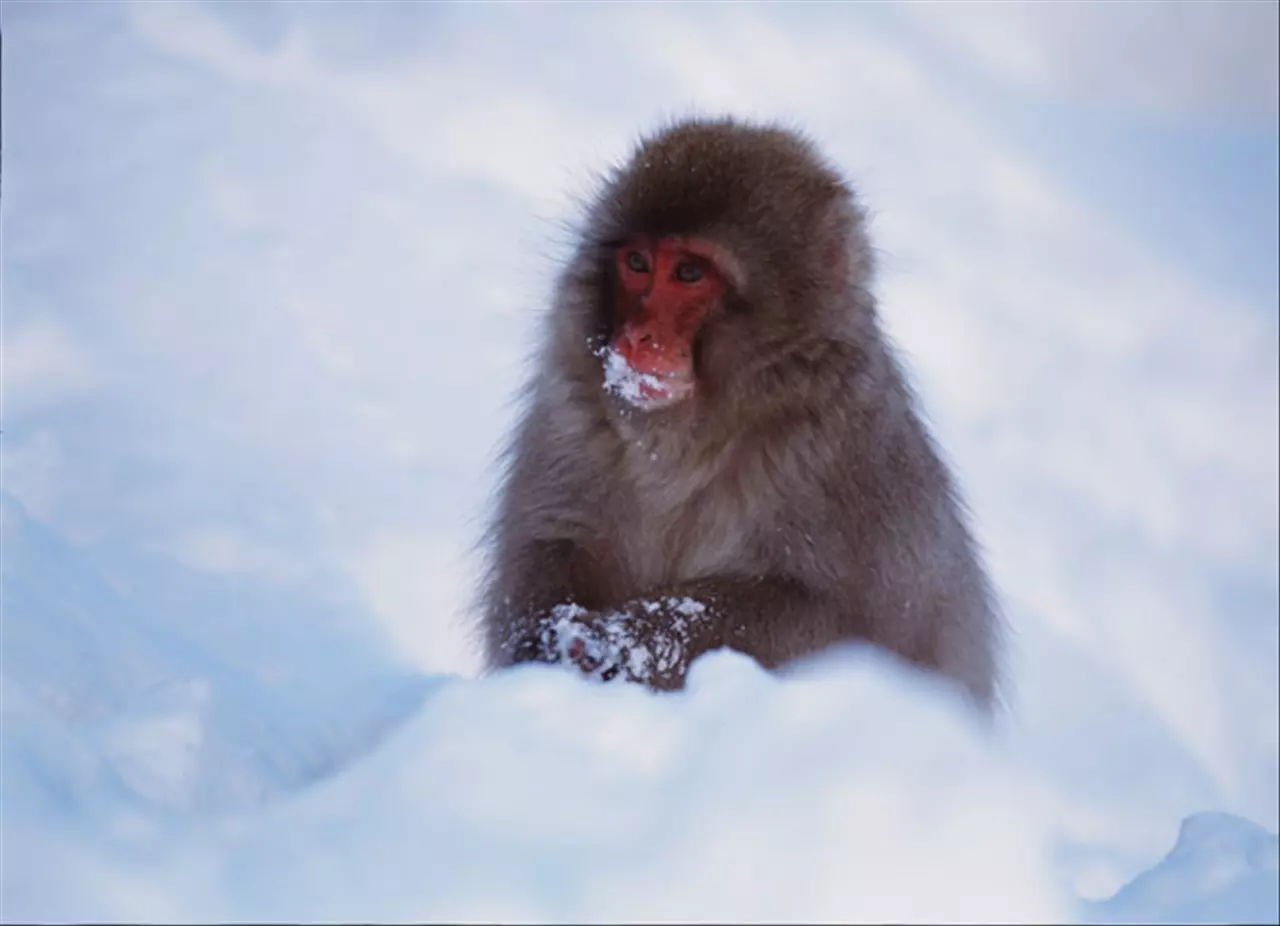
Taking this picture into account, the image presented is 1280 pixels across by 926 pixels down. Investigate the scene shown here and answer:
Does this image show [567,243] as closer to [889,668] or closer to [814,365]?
[814,365]

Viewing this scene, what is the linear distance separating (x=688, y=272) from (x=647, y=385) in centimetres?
30

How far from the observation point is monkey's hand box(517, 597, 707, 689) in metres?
3.16

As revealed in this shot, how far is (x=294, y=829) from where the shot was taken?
1870 mm

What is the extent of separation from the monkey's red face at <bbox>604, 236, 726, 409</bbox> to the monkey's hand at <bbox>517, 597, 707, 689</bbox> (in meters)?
0.45

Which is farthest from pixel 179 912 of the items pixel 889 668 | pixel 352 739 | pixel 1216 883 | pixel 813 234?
pixel 813 234

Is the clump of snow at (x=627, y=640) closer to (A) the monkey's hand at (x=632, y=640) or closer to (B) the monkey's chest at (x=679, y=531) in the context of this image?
(A) the monkey's hand at (x=632, y=640)

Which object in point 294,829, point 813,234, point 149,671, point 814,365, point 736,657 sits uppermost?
point 813,234

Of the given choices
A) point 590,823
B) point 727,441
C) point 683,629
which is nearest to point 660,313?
point 727,441

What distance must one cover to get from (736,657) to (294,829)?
2.37 ft

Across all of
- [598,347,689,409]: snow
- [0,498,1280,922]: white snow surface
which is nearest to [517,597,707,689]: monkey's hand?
[598,347,689,409]: snow

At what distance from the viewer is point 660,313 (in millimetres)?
3395

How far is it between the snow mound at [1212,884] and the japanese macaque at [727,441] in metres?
1.19

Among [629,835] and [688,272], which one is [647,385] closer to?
[688,272]

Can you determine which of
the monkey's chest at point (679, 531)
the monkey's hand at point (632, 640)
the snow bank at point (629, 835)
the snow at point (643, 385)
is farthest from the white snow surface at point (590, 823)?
the monkey's chest at point (679, 531)
